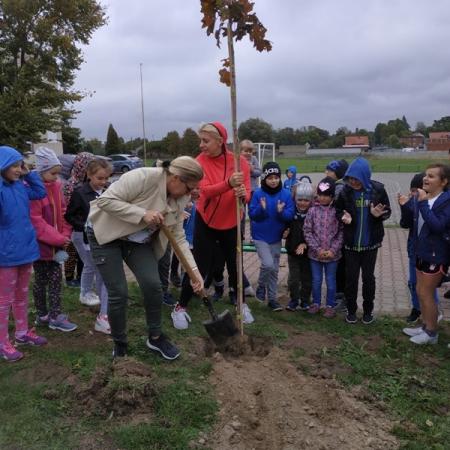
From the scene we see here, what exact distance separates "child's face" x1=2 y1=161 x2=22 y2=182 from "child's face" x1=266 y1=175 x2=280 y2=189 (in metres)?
2.76

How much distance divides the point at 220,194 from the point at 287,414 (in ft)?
7.40

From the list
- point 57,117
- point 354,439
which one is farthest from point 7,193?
point 57,117

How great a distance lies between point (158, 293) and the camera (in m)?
3.91

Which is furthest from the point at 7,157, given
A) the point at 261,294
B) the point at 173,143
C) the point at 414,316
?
the point at 173,143

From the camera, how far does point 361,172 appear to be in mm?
4984

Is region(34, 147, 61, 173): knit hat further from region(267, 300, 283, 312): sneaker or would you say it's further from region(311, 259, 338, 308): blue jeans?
region(311, 259, 338, 308): blue jeans

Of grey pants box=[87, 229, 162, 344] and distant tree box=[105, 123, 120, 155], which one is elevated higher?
distant tree box=[105, 123, 120, 155]

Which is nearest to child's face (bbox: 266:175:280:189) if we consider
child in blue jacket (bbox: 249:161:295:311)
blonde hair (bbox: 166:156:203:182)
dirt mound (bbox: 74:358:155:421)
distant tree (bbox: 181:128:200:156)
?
child in blue jacket (bbox: 249:161:295:311)

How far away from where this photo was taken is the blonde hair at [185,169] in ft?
11.8

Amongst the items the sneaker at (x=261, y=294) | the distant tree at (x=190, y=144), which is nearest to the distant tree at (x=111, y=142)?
the distant tree at (x=190, y=144)

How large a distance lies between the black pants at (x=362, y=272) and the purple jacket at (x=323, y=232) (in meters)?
0.16

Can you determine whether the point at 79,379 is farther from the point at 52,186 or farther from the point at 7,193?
the point at 52,186

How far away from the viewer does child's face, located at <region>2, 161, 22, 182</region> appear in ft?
13.0

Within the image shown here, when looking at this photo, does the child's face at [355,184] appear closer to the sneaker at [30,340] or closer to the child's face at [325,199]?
the child's face at [325,199]
